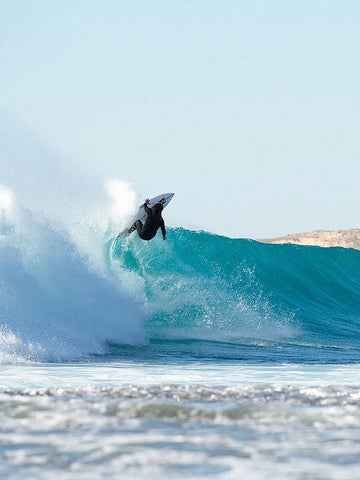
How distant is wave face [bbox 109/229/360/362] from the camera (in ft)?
48.9

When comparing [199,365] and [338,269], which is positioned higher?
Answer: [338,269]

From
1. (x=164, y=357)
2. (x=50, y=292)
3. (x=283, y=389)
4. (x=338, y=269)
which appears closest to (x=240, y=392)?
(x=283, y=389)

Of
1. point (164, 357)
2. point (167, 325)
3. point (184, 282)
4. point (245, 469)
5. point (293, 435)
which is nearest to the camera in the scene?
point (245, 469)

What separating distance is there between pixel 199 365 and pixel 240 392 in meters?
2.87

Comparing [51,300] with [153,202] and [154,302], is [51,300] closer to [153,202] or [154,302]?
[154,302]

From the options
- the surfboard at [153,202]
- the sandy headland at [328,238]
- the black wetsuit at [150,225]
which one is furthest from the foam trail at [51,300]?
the sandy headland at [328,238]

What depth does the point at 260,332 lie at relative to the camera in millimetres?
16031

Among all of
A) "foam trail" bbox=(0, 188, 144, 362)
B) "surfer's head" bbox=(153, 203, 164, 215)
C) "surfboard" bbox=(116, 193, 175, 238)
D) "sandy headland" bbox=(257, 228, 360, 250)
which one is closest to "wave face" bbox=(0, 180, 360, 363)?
"foam trail" bbox=(0, 188, 144, 362)

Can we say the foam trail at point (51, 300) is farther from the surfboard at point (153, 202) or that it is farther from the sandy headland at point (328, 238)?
the sandy headland at point (328, 238)

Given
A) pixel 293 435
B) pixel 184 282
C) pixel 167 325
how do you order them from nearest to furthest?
pixel 293 435 → pixel 167 325 → pixel 184 282

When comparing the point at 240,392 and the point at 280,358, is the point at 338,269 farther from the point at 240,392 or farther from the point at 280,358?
the point at 240,392

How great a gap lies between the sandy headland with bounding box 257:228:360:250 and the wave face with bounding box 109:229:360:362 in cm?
1705

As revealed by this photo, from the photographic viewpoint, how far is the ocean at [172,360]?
5.31 metres

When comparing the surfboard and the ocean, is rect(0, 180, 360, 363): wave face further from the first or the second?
the surfboard
